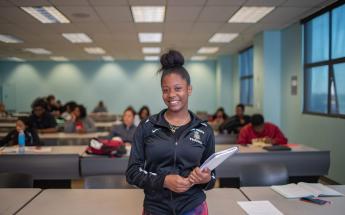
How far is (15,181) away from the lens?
2580 mm

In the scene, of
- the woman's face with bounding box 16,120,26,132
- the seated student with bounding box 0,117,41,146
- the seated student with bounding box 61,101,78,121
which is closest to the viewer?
the woman's face with bounding box 16,120,26,132

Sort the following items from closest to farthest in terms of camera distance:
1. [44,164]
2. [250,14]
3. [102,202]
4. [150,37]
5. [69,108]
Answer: [102,202], [44,164], [250,14], [69,108], [150,37]

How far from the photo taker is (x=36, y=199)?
2.23 m

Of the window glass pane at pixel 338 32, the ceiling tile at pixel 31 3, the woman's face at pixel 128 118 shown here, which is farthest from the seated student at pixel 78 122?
the window glass pane at pixel 338 32

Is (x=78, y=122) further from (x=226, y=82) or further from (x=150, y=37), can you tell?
(x=226, y=82)

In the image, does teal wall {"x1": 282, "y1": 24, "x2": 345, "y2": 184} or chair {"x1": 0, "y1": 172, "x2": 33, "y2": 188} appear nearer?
chair {"x1": 0, "y1": 172, "x2": 33, "y2": 188}

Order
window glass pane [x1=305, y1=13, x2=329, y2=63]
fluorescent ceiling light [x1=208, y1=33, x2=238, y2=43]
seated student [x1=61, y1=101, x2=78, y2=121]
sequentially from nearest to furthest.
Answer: window glass pane [x1=305, y1=13, x2=329, y2=63], seated student [x1=61, y1=101, x2=78, y2=121], fluorescent ceiling light [x1=208, y1=33, x2=238, y2=43]

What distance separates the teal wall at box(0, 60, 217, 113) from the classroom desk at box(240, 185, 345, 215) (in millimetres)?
11515

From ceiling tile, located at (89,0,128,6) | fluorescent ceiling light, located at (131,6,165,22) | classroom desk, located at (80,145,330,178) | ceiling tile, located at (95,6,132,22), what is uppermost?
fluorescent ceiling light, located at (131,6,165,22)

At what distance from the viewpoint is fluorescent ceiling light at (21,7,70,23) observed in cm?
519

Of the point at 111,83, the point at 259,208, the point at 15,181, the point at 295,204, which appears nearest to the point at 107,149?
the point at 15,181

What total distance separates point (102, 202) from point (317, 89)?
4.87m

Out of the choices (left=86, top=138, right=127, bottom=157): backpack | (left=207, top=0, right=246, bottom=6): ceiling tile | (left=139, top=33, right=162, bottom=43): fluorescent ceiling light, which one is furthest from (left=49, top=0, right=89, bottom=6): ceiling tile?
(left=139, top=33, right=162, bottom=43): fluorescent ceiling light

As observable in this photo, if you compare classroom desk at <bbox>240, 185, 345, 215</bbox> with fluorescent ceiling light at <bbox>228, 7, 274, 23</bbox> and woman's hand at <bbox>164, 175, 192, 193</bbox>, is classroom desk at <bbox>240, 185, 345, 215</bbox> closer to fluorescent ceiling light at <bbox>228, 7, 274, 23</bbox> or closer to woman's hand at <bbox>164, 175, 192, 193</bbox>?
woman's hand at <bbox>164, 175, 192, 193</bbox>
